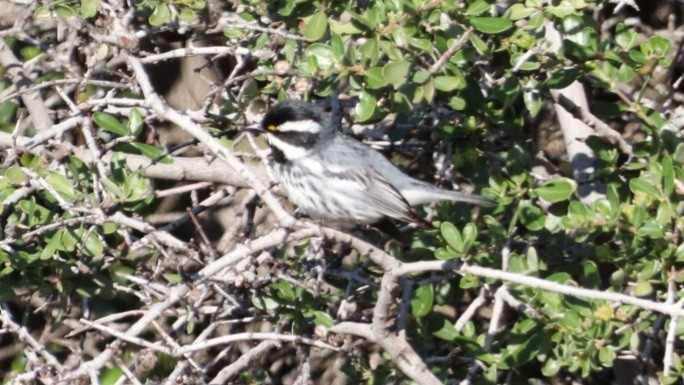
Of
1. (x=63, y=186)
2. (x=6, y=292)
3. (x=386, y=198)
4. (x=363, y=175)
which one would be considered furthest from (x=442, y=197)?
(x=6, y=292)

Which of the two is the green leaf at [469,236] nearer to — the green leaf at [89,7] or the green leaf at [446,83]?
the green leaf at [446,83]

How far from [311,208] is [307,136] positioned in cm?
36

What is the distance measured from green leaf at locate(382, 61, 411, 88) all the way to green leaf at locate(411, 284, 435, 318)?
0.97m

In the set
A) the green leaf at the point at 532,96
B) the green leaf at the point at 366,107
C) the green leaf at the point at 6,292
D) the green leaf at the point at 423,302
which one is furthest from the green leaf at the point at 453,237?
the green leaf at the point at 6,292

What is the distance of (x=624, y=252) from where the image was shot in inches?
158

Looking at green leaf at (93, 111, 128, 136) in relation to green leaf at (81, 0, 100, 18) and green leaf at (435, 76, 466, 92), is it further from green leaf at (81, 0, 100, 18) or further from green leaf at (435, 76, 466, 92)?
green leaf at (435, 76, 466, 92)

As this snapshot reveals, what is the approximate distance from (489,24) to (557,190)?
0.79 m

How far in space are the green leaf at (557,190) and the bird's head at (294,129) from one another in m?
1.12

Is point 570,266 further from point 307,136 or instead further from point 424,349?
point 307,136

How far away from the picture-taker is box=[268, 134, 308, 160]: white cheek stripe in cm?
479

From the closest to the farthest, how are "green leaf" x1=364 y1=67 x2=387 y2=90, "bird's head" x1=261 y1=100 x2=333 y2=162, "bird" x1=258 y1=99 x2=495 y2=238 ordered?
"green leaf" x1=364 y1=67 x2=387 y2=90, "bird's head" x1=261 y1=100 x2=333 y2=162, "bird" x1=258 y1=99 x2=495 y2=238

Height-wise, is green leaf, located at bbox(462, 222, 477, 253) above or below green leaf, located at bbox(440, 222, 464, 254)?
below

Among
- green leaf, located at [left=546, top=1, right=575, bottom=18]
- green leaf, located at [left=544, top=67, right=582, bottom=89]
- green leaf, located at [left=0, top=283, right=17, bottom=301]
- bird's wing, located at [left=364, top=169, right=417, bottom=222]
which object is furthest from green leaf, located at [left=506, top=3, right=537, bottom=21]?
green leaf, located at [left=0, top=283, right=17, bottom=301]

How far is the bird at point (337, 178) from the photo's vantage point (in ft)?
15.7
